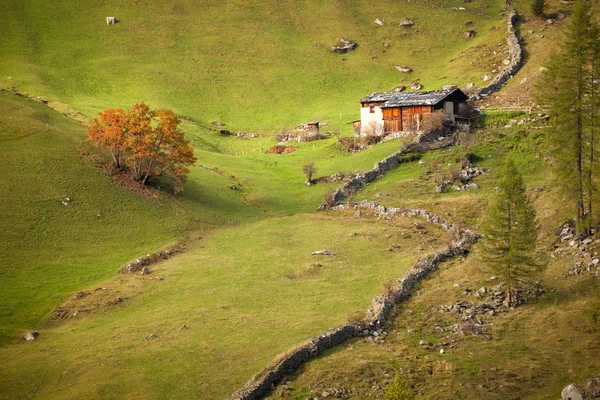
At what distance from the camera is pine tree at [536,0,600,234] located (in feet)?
141

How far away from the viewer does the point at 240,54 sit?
13612 cm

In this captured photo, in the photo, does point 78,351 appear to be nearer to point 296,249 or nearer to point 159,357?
point 159,357

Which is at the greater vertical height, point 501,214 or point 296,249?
point 501,214

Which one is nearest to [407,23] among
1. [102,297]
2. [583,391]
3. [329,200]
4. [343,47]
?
[343,47]

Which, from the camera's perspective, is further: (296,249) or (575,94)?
(296,249)

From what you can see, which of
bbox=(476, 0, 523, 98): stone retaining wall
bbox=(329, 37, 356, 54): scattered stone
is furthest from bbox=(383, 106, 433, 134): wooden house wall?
bbox=(329, 37, 356, 54): scattered stone

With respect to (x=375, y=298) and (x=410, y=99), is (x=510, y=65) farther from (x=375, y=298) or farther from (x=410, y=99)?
(x=375, y=298)

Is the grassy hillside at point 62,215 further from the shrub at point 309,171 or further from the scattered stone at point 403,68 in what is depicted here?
the scattered stone at point 403,68

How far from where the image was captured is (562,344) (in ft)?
111

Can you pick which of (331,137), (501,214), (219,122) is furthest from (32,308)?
(219,122)

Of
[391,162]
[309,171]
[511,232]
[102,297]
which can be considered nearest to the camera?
[511,232]

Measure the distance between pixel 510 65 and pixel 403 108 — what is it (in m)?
30.9

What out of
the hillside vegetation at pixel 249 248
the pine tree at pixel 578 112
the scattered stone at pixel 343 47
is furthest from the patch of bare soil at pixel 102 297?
the scattered stone at pixel 343 47

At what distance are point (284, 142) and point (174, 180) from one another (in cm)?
2948
